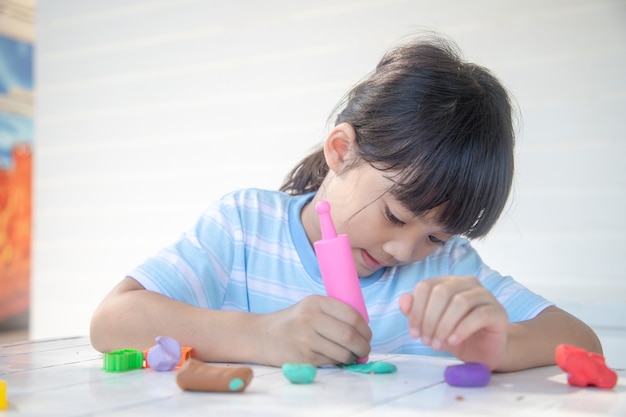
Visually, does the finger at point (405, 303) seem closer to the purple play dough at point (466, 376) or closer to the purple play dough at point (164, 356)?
the purple play dough at point (466, 376)

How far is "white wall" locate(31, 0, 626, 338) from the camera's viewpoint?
2016 mm

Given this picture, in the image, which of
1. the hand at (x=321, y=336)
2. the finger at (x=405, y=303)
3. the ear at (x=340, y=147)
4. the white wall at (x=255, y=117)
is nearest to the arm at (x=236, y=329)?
the hand at (x=321, y=336)

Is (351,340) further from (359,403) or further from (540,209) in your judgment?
(540,209)

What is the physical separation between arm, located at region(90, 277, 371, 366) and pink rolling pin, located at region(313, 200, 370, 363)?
0.02 m

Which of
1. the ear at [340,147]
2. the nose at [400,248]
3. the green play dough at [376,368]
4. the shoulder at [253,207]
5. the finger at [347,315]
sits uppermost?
the ear at [340,147]

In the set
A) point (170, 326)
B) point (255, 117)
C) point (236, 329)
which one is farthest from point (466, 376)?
point (255, 117)

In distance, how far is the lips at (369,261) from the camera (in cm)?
117

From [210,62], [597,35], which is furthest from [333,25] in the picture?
[597,35]

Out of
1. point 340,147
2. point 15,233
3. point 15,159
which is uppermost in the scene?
point 340,147

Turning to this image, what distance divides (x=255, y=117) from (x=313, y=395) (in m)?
1.99

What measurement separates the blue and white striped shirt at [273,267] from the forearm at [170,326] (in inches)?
5.1

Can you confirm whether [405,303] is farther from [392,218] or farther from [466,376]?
[392,218]

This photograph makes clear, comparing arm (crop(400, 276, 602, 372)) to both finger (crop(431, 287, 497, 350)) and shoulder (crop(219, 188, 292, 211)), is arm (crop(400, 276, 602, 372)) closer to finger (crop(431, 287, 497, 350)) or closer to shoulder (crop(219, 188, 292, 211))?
finger (crop(431, 287, 497, 350))

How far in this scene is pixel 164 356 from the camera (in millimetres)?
862
